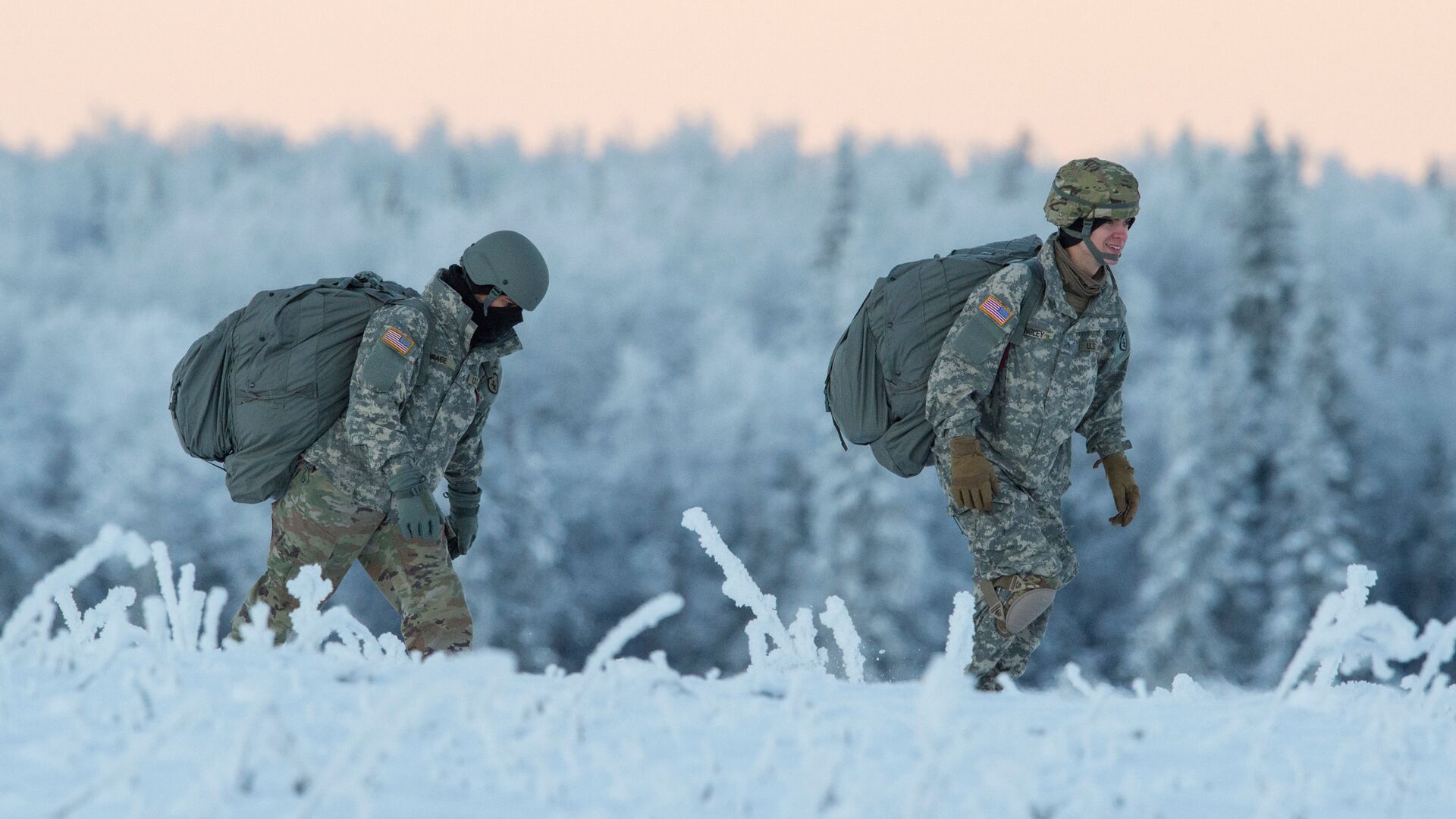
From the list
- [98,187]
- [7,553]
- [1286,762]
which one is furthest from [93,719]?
[98,187]

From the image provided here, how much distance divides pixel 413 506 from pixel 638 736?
2.59 m

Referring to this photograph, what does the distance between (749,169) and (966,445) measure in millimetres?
141958

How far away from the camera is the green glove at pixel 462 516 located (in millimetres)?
6371

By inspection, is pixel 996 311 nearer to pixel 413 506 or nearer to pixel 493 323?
pixel 493 323

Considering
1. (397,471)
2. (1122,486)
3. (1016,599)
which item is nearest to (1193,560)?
(1122,486)

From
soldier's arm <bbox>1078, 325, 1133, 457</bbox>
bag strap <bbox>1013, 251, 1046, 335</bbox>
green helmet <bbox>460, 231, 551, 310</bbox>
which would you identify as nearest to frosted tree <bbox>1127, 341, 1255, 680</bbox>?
soldier's arm <bbox>1078, 325, 1133, 457</bbox>

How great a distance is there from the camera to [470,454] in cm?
623

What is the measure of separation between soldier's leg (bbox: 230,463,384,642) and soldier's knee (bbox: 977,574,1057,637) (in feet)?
7.45

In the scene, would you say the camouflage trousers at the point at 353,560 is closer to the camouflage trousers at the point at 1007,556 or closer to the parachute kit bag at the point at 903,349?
the parachute kit bag at the point at 903,349

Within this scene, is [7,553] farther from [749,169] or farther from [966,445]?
[749,169]

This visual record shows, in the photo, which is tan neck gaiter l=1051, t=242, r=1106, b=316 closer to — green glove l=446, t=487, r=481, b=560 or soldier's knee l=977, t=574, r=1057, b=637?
soldier's knee l=977, t=574, r=1057, b=637

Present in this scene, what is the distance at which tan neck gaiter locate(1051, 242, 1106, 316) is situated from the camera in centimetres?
551

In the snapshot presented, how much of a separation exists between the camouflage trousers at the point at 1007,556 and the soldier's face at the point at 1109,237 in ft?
2.80

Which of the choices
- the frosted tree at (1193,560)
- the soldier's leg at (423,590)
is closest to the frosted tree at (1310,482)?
the frosted tree at (1193,560)
